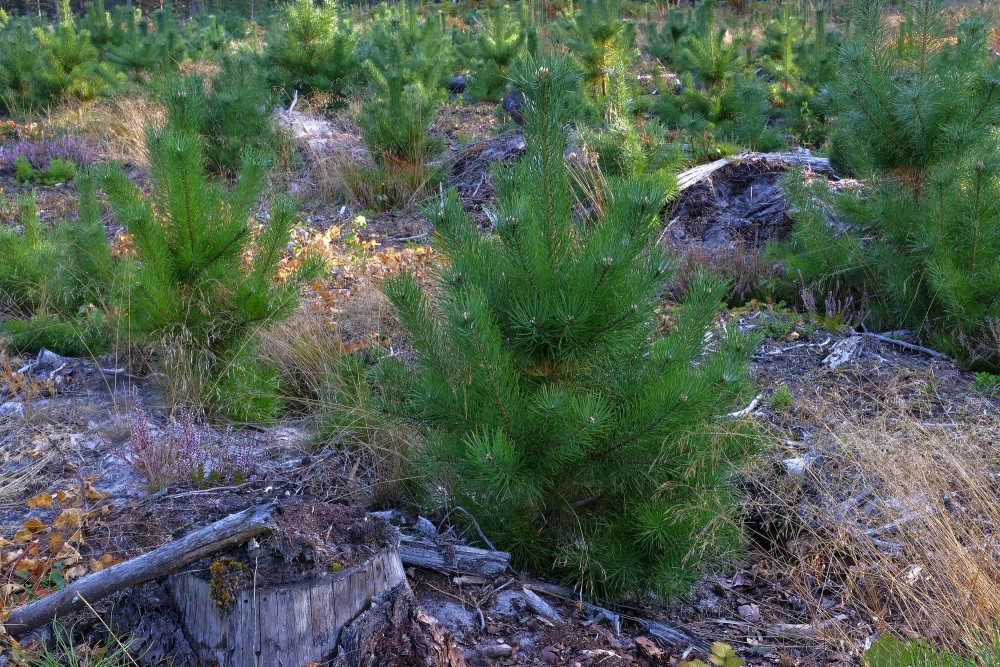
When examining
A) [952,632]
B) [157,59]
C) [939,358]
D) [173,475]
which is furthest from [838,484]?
[157,59]

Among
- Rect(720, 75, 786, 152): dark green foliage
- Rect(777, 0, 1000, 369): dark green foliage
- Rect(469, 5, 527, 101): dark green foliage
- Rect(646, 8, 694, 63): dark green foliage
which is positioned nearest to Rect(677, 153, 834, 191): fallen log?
Rect(720, 75, 786, 152): dark green foliage

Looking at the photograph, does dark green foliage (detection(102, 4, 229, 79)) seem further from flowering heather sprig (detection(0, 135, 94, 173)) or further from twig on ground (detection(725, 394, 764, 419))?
twig on ground (detection(725, 394, 764, 419))

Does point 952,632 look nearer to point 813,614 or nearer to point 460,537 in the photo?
point 813,614

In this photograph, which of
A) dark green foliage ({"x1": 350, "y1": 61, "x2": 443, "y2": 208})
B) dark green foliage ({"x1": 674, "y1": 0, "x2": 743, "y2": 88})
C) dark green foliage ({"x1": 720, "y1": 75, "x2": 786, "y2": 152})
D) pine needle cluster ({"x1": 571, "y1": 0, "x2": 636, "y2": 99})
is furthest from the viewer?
dark green foliage ({"x1": 674, "y1": 0, "x2": 743, "y2": 88})

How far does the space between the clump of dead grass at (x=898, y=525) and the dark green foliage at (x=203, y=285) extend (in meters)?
2.61

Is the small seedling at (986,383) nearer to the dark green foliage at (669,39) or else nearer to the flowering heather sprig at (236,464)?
the flowering heather sprig at (236,464)

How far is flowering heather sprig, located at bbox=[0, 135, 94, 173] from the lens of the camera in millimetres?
9688

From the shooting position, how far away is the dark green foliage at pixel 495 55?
1145 cm

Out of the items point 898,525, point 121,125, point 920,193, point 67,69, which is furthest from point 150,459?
point 67,69

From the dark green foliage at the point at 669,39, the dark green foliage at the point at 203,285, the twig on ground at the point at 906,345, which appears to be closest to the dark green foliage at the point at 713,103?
the dark green foliage at the point at 669,39

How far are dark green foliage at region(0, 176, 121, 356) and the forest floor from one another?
162 mm

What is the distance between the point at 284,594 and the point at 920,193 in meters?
4.67

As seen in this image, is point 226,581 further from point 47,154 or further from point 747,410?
point 47,154

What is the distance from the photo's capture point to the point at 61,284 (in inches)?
202
